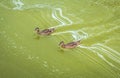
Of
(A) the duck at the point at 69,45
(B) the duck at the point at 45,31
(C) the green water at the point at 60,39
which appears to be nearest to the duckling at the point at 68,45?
(A) the duck at the point at 69,45

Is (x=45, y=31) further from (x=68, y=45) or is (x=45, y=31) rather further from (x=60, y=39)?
(x=68, y=45)

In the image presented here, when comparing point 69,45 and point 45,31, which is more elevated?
point 45,31

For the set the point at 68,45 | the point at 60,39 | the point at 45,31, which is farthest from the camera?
the point at 45,31

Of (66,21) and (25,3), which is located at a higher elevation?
(25,3)

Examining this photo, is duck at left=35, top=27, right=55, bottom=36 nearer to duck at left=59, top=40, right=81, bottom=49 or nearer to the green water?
the green water

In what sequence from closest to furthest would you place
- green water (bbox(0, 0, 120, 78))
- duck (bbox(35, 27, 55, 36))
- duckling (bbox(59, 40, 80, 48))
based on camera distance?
green water (bbox(0, 0, 120, 78)) → duckling (bbox(59, 40, 80, 48)) → duck (bbox(35, 27, 55, 36))

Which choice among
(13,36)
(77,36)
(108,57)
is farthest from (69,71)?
(13,36)

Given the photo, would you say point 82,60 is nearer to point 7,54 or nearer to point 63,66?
point 63,66

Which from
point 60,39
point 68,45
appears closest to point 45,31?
point 60,39

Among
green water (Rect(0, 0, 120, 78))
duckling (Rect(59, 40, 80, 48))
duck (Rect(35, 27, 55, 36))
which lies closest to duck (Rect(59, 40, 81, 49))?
duckling (Rect(59, 40, 80, 48))
